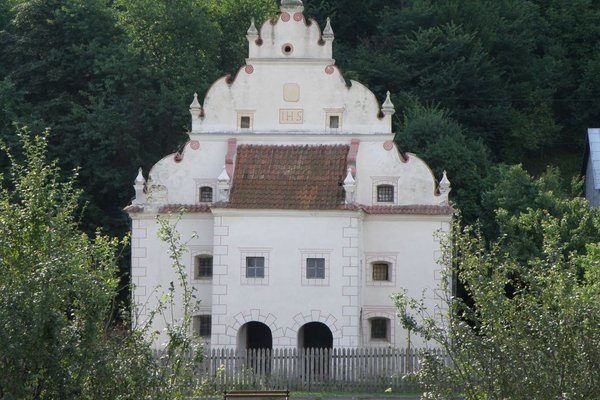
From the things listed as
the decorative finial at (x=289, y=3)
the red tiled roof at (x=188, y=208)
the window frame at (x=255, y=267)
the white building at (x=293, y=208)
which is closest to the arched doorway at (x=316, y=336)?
the white building at (x=293, y=208)

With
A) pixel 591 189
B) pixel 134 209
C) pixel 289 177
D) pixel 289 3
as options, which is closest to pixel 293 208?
pixel 289 177

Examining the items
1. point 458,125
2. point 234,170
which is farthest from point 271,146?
point 458,125

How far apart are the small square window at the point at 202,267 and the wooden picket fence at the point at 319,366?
6.94 meters

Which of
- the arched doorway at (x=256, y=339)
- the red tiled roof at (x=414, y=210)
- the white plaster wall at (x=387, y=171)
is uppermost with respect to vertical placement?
the white plaster wall at (x=387, y=171)

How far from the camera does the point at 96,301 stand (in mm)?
33125

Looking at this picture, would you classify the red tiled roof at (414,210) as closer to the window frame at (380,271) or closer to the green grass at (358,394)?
the window frame at (380,271)

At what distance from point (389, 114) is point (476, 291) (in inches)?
1155

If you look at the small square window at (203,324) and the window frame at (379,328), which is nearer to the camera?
the window frame at (379,328)

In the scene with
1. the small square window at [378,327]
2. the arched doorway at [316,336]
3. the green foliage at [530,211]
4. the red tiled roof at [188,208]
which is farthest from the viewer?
the arched doorway at [316,336]

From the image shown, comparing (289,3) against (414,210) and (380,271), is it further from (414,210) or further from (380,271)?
(380,271)

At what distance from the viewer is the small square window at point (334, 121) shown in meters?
64.2

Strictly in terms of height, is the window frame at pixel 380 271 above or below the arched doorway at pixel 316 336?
above

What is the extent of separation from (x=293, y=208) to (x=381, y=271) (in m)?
4.31

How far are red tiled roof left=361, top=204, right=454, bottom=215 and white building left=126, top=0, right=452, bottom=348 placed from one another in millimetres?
47
